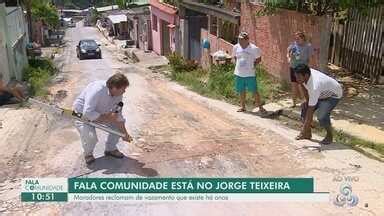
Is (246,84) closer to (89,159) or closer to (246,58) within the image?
(246,58)

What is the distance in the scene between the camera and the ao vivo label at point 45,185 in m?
5.54

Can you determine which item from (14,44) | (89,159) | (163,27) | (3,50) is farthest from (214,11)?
(89,159)

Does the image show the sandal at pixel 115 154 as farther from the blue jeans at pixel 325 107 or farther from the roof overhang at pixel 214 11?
the roof overhang at pixel 214 11

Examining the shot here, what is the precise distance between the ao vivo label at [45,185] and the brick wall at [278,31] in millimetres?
6554

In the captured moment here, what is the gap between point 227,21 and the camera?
671 inches

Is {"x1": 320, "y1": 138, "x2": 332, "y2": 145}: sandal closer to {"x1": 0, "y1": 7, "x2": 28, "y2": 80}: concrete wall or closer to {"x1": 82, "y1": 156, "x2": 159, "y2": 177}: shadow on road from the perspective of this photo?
{"x1": 82, "y1": 156, "x2": 159, "y2": 177}: shadow on road

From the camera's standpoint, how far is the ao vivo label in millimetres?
5543

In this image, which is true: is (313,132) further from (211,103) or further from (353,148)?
(211,103)

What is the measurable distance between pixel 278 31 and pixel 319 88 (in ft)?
20.0

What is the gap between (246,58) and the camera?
907cm

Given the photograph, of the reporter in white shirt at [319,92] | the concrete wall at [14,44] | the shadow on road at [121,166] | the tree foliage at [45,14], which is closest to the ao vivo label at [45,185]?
the shadow on road at [121,166]

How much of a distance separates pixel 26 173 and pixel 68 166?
0.55 m

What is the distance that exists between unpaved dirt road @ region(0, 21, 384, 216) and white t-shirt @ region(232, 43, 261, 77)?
0.86 meters

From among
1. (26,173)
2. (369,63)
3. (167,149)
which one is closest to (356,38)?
(369,63)
